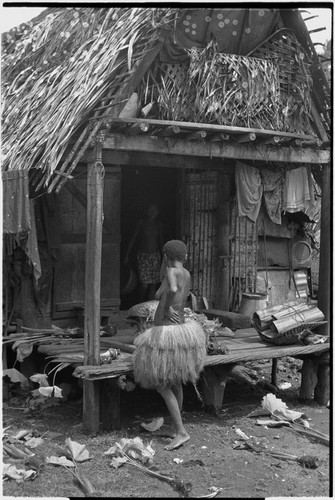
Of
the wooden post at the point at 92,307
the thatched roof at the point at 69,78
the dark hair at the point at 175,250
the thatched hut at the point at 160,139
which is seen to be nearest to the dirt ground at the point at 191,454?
the wooden post at the point at 92,307

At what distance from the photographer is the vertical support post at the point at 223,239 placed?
1125 centimetres

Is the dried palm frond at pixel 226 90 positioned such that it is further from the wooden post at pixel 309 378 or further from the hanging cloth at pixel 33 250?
the wooden post at pixel 309 378

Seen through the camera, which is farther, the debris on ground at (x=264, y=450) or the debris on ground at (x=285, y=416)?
the debris on ground at (x=285, y=416)

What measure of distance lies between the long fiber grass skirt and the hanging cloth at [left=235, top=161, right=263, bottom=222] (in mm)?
3480

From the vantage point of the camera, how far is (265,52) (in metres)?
8.68

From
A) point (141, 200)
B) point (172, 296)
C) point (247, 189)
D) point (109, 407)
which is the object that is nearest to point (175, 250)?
point (172, 296)

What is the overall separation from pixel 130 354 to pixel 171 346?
105cm

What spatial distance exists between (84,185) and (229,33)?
3.35 metres

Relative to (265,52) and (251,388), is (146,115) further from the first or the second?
(251,388)

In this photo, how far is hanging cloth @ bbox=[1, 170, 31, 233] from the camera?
7.88 m

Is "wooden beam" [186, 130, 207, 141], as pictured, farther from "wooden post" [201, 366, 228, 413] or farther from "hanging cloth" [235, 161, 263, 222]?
"wooden post" [201, 366, 228, 413]

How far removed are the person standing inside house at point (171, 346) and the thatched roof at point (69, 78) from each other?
1.69 metres

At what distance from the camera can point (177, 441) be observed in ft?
23.6

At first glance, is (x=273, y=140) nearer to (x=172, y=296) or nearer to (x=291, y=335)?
(x=291, y=335)
